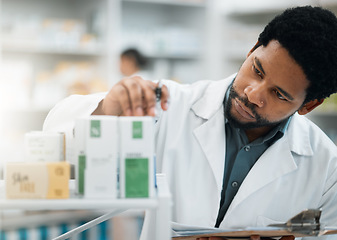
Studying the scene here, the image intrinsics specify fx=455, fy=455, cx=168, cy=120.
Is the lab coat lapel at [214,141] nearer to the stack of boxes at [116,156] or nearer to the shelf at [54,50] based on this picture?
the stack of boxes at [116,156]

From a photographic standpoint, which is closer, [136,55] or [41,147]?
[41,147]

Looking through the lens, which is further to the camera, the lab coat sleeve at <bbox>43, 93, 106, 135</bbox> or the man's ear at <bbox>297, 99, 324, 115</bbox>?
the man's ear at <bbox>297, 99, 324, 115</bbox>

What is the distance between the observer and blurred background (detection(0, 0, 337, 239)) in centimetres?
339

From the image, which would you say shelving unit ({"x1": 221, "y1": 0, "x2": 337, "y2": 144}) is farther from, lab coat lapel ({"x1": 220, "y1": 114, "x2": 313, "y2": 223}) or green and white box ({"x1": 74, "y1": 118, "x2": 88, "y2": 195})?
green and white box ({"x1": 74, "y1": 118, "x2": 88, "y2": 195})

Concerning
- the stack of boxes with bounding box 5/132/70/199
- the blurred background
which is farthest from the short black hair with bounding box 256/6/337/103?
the blurred background

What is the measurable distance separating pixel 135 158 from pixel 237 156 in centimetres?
69

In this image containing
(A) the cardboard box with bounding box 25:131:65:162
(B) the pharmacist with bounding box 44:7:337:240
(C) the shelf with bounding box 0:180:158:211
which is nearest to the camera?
(C) the shelf with bounding box 0:180:158:211

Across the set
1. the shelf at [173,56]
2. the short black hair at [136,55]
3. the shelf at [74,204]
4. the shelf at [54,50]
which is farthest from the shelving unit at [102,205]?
the shelf at [173,56]

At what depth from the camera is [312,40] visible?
1413 mm

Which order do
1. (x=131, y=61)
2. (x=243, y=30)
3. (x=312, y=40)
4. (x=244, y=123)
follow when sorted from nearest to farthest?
(x=312, y=40) → (x=244, y=123) → (x=131, y=61) → (x=243, y=30)

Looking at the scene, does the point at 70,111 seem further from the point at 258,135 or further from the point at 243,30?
the point at 243,30

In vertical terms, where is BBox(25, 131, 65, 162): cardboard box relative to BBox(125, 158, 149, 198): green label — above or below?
above

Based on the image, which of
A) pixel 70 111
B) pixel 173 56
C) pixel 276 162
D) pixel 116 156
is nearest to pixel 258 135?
pixel 276 162

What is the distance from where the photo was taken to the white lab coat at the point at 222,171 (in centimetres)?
162
